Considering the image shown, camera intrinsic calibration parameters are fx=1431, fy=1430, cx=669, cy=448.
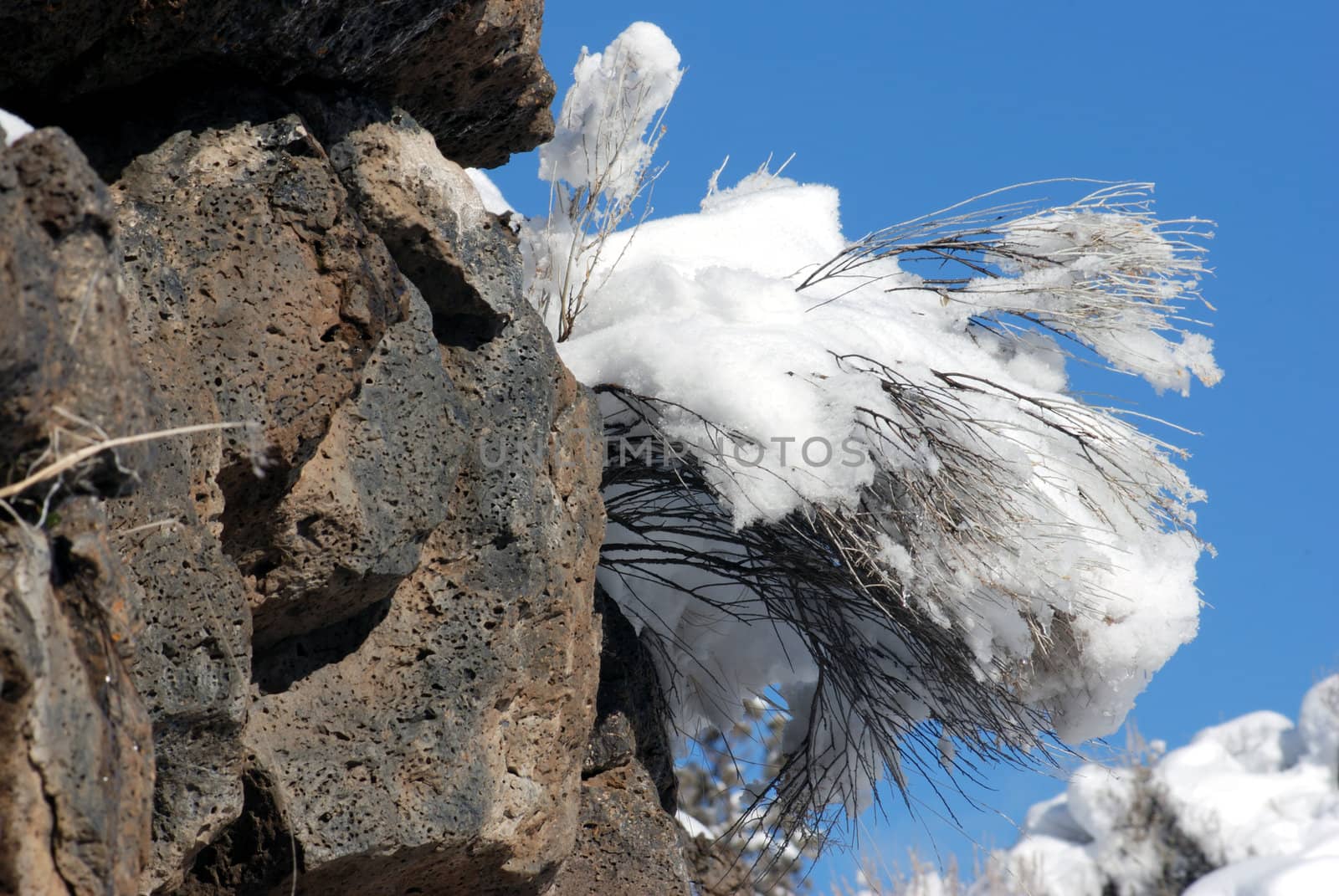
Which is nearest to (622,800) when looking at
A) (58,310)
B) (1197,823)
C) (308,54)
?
(308,54)

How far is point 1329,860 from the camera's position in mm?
10469

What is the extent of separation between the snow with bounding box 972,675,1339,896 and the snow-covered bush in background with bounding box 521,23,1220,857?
25.5 ft

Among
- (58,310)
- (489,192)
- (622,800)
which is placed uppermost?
(489,192)

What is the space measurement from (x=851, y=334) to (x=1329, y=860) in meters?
8.97

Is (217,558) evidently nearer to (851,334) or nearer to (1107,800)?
(851,334)

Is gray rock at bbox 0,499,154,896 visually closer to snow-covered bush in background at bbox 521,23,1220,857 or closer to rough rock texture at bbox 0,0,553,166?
rough rock texture at bbox 0,0,553,166

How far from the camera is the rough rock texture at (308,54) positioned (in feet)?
7.09

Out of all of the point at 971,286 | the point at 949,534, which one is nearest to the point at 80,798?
the point at 949,534

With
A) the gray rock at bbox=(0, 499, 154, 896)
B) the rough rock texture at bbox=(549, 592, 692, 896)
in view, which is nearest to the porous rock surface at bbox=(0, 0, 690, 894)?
the gray rock at bbox=(0, 499, 154, 896)

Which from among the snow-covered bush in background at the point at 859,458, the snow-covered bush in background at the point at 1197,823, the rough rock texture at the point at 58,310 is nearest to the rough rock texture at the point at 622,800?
the snow-covered bush in background at the point at 859,458

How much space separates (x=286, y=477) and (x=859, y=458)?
138cm

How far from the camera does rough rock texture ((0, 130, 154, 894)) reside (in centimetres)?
146

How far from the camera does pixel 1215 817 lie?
13.4 metres

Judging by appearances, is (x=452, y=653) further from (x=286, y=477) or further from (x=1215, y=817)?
(x=1215, y=817)
